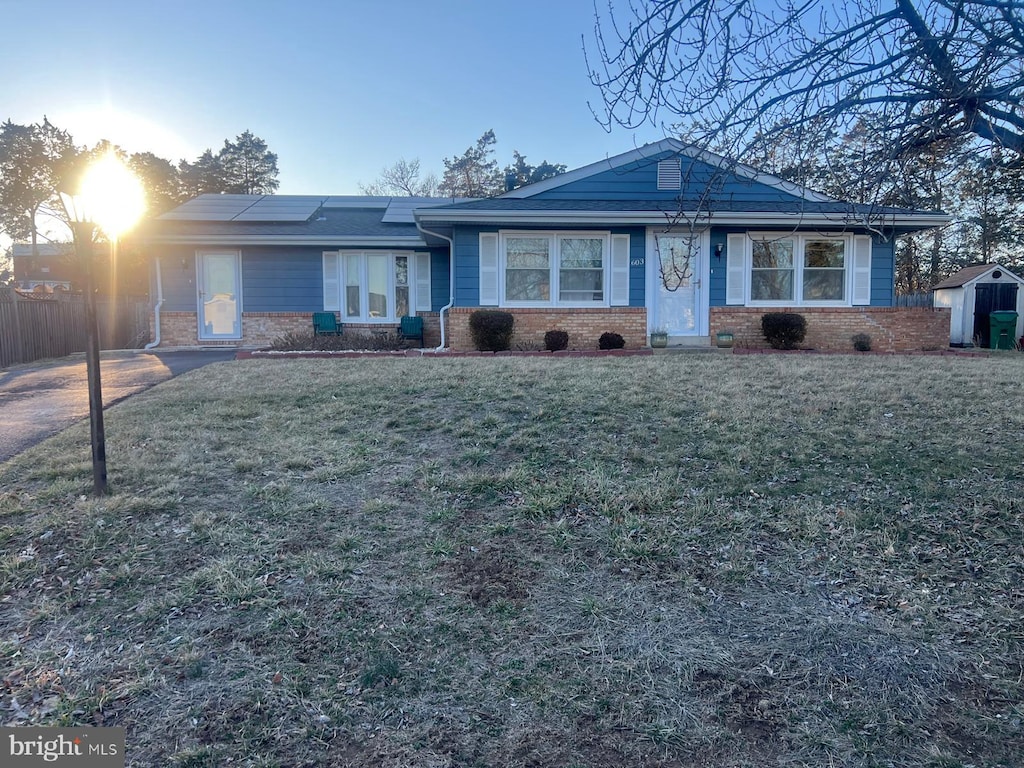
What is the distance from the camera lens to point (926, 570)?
3.09 meters

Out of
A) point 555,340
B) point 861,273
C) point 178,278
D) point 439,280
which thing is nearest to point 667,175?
point 555,340

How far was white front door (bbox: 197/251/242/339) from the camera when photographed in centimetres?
1405

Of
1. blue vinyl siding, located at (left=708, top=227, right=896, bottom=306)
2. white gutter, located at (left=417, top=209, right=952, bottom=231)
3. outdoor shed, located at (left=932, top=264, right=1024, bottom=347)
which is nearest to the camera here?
white gutter, located at (left=417, top=209, right=952, bottom=231)

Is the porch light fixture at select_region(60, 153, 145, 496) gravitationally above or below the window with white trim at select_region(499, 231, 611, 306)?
below

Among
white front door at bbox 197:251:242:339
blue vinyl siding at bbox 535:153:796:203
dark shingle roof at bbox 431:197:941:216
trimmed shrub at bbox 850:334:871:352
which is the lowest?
trimmed shrub at bbox 850:334:871:352

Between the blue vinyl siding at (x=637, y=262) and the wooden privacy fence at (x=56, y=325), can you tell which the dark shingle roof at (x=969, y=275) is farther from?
the wooden privacy fence at (x=56, y=325)

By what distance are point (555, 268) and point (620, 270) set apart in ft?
4.37

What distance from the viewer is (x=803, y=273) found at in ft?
42.1

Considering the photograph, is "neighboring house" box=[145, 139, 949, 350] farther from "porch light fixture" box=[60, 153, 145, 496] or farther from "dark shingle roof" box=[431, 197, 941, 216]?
"porch light fixture" box=[60, 153, 145, 496]

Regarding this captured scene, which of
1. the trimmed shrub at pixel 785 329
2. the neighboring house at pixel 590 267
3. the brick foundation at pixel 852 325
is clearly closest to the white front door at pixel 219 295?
the neighboring house at pixel 590 267

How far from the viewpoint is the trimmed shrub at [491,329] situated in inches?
460

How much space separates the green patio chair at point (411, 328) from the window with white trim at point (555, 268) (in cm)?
262

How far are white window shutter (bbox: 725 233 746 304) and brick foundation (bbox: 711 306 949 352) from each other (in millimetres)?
266

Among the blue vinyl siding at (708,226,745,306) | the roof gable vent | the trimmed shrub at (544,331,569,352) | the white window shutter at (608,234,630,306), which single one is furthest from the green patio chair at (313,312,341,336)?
the blue vinyl siding at (708,226,745,306)
